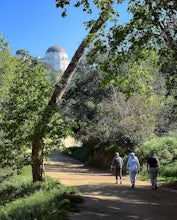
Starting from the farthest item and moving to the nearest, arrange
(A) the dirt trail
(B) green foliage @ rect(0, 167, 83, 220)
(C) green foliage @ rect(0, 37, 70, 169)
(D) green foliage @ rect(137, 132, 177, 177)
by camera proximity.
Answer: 1. (D) green foliage @ rect(137, 132, 177, 177)
2. (C) green foliage @ rect(0, 37, 70, 169)
3. (A) the dirt trail
4. (B) green foliage @ rect(0, 167, 83, 220)

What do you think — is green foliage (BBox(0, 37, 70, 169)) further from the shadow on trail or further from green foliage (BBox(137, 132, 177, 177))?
green foliage (BBox(137, 132, 177, 177))

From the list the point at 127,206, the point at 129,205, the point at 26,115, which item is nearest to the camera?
the point at 127,206

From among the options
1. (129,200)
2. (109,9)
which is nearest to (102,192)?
(129,200)

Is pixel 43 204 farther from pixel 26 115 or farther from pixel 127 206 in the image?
pixel 26 115

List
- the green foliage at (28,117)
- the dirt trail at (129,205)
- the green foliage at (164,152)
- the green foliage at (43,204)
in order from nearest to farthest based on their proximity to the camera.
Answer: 1. the green foliage at (43,204)
2. the dirt trail at (129,205)
3. the green foliage at (28,117)
4. the green foliage at (164,152)

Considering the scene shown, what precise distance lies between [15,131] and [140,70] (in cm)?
644

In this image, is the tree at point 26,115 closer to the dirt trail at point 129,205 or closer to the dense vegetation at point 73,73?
the dense vegetation at point 73,73

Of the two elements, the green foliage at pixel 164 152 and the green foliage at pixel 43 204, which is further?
the green foliage at pixel 164 152

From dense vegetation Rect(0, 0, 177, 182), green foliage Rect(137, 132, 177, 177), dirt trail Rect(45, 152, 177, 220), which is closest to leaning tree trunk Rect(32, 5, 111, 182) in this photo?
dense vegetation Rect(0, 0, 177, 182)

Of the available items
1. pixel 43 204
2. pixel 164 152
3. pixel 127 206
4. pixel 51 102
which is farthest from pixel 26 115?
pixel 164 152

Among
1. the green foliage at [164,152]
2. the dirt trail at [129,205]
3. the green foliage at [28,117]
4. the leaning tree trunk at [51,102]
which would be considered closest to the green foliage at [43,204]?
the dirt trail at [129,205]

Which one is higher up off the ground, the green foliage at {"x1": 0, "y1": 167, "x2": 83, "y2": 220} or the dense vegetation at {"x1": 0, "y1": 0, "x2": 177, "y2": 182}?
the dense vegetation at {"x1": 0, "y1": 0, "x2": 177, "y2": 182}

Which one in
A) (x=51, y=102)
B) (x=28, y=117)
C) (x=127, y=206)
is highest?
(x=51, y=102)

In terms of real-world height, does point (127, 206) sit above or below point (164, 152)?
below
